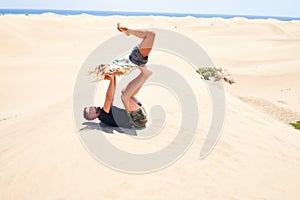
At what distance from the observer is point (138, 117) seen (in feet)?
19.3

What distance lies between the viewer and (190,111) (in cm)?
722

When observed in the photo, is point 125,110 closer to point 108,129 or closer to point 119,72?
point 108,129

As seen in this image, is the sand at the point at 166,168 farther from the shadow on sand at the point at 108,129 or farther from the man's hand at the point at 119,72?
the man's hand at the point at 119,72

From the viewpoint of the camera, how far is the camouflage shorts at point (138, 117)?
5824mm

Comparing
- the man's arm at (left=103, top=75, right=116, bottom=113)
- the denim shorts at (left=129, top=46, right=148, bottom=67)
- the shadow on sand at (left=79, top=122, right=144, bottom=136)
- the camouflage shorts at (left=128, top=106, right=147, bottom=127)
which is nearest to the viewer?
the denim shorts at (left=129, top=46, right=148, bottom=67)

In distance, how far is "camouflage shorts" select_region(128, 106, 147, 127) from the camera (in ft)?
19.1

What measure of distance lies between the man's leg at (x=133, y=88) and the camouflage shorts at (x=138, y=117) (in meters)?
0.10

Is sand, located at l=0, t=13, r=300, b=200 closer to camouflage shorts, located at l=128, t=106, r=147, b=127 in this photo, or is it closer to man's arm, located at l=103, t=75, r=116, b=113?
camouflage shorts, located at l=128, t=106, r=147, b=127

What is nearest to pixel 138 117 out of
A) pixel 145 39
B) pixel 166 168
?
pixel 166 168

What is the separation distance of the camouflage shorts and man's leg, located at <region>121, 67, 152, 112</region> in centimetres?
10

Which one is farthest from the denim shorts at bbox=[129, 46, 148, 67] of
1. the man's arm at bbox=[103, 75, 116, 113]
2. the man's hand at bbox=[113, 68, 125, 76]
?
the man's arm at bbox=[103, 75, 116, 113]

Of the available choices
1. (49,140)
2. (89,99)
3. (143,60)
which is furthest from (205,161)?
(89,99)

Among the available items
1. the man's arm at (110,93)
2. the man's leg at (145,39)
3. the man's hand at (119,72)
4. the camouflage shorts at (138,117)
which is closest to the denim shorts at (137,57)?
the man's leg at (145,39)

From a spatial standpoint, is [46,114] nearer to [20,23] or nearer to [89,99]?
[89,99]
